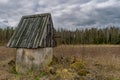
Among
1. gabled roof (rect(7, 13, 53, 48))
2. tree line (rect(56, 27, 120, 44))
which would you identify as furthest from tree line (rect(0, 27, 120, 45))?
gabled roof (rect(7, 13, 53, 48))

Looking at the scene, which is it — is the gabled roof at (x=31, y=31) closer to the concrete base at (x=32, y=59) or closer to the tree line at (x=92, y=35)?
the concrete base at (x=32, y=59)

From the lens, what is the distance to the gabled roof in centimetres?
1246

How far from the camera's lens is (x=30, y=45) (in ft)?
40.2

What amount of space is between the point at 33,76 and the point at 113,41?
4570 cm

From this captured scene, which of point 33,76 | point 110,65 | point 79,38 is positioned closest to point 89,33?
point 79,38

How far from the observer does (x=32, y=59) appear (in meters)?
12.3

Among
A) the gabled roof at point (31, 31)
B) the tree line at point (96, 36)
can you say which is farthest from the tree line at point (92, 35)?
the gabled roof at point (31, 31)

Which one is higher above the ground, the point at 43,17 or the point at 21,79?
the point at 43,17

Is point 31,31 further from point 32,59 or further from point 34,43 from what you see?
point 32,59

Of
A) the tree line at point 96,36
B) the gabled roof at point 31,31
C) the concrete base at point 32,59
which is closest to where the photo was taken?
the concrete base at point 32,59

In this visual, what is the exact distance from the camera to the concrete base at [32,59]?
1234cm

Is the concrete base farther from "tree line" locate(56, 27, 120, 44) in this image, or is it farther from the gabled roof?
"tree line" locate(56, 27, 120, 44)

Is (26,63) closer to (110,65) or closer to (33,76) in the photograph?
(33,76)

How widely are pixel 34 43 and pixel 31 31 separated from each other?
3.85 feet
